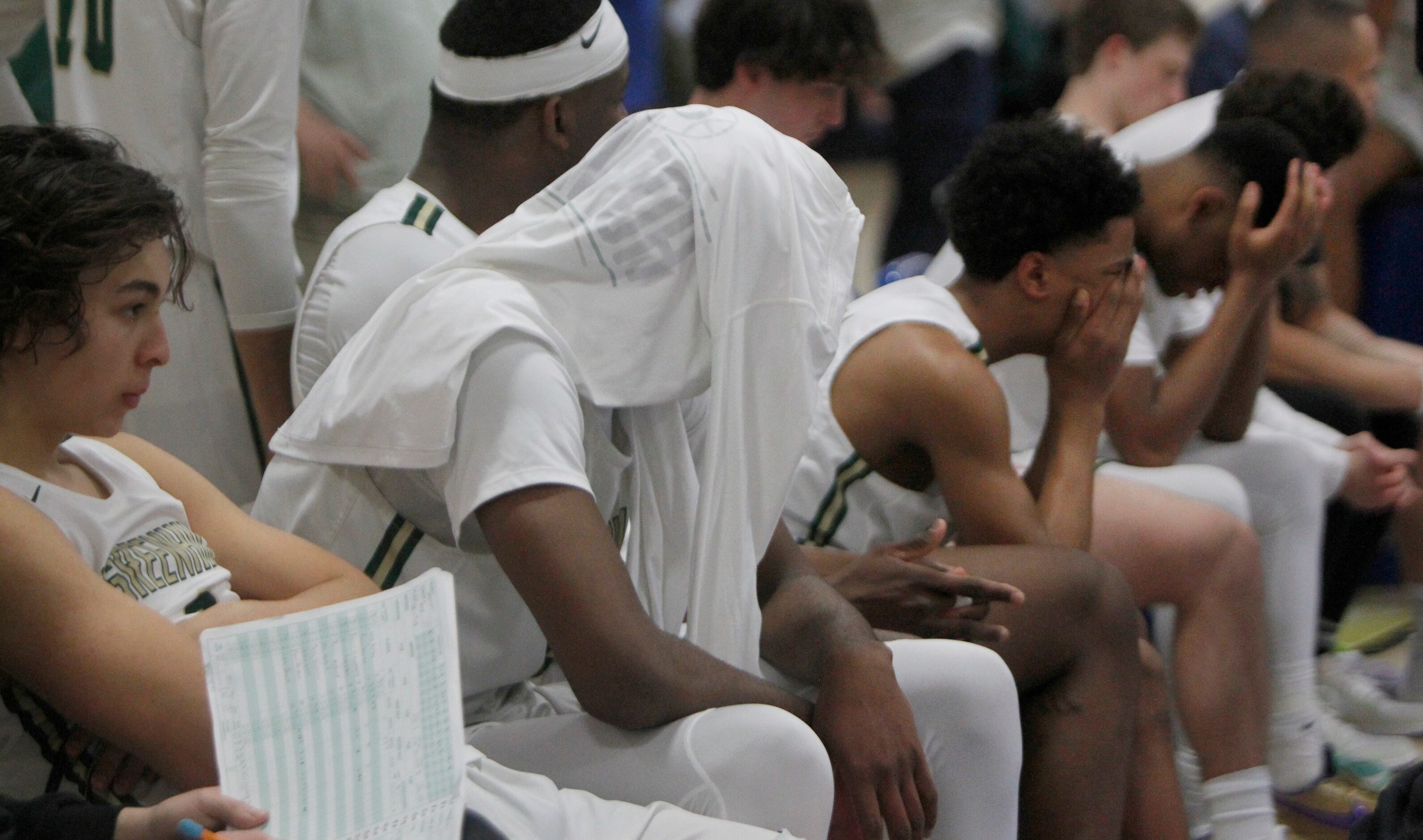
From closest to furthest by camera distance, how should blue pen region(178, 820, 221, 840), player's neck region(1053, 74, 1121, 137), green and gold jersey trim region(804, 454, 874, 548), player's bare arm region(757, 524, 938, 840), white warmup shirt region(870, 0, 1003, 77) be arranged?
blue pen region(178, 820, 221, 840) → player's bare arm region(757, 524, 938, 840) → green and gold jersey trim region(804, 454, 874, 548) → player's neck region(1053, 74, 1121, 137) → white warmup shirt region(870, 0, 1003, 77)

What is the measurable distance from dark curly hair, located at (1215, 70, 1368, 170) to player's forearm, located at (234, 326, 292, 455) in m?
1.70

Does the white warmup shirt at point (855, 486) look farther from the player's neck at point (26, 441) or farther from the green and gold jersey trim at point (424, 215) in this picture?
the player's neck at point (26, 441)

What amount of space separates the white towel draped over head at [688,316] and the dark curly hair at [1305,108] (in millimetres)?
1602

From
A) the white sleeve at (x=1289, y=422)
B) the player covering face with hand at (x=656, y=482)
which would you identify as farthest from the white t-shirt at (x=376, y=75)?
the white sleeve at (x=1289, y=422)

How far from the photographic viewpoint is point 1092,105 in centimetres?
339

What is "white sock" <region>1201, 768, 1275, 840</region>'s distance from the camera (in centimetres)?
225

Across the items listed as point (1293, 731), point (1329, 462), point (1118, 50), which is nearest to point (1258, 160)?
point (1329, 462)

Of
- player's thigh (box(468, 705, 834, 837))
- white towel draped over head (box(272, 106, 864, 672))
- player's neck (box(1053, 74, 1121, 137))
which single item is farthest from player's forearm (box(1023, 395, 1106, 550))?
player's neck (box(1053, 74, 1121, 137))

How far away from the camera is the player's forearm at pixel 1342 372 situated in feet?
10.5

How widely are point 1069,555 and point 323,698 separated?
103cm

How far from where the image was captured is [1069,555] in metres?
1.95

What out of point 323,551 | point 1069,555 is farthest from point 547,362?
point 1069,555

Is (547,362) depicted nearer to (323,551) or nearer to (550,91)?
(323,551)

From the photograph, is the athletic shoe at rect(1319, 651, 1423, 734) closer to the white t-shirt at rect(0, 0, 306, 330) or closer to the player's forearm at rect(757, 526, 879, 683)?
the player's forearm at rect(757, 526, 879, 683)
